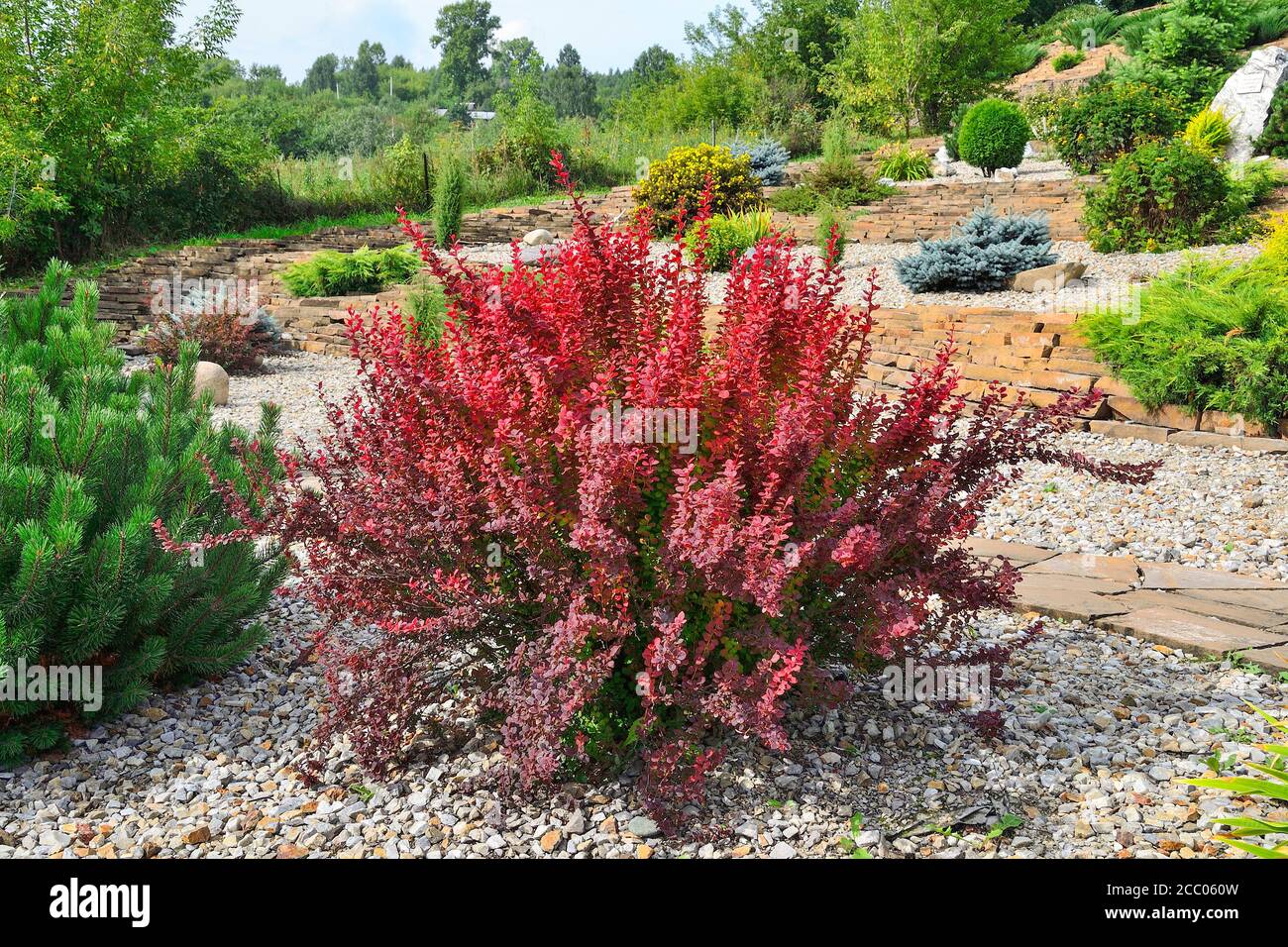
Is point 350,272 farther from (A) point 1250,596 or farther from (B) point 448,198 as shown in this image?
(A) point 1250,596

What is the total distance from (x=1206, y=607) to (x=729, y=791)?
244cm

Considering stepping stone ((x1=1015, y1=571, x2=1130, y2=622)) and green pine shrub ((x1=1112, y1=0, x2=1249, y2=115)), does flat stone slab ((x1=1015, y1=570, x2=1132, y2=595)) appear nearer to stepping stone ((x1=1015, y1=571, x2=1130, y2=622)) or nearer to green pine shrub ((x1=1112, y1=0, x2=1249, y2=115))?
stepping stone ((x1=1015, y1=571, x2=1130, y2=622))

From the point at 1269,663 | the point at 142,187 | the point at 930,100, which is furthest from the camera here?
the point at 930,100

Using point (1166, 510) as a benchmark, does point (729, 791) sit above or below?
below

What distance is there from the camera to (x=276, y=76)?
72.7 m

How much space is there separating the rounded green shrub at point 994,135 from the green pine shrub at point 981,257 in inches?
284

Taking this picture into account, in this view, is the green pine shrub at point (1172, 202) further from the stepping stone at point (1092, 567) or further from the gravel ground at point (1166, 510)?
the stepping stone at point (1092, 567)

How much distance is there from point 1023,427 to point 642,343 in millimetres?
1102

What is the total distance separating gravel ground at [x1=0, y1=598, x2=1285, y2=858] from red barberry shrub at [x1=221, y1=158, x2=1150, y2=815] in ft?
0.53

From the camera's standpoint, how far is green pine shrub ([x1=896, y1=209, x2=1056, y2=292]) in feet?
32.0

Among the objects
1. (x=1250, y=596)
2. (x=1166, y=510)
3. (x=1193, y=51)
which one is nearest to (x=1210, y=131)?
(x=1193, y=51)

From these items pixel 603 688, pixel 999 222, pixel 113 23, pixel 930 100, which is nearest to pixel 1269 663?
pixel 603 688

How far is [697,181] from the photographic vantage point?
1395 centimetres
